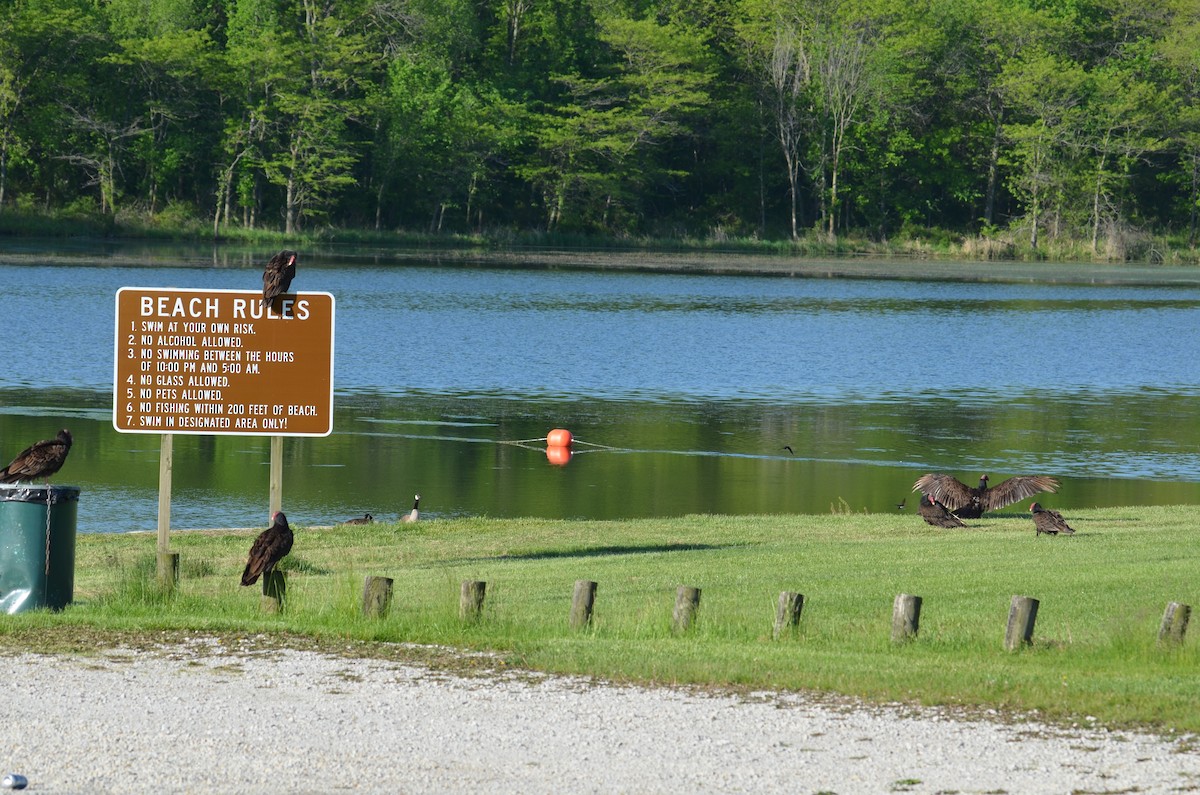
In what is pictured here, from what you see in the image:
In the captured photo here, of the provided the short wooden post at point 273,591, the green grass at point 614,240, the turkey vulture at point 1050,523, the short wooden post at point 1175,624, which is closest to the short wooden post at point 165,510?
the short wooden post at point 273,591

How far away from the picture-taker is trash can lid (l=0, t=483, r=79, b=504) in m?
12.1

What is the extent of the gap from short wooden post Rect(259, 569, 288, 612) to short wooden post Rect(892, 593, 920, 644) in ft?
14.4

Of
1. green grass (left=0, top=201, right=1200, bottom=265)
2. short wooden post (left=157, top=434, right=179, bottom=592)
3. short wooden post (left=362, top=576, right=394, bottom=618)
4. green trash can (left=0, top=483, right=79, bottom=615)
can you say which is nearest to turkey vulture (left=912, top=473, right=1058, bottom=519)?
short wooden post (left=157, top=434, right=179, bottom=592)

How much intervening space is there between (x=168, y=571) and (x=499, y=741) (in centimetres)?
533

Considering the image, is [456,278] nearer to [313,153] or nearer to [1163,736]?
[313,153]

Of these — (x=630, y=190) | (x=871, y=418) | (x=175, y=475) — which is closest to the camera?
(x=175, y=475)

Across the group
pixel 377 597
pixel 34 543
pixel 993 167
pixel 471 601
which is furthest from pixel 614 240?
pixel 471 601

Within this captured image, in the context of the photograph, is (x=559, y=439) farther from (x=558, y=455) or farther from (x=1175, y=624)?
(x=1175, y=624)

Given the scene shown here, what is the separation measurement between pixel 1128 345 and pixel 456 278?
31.0 m

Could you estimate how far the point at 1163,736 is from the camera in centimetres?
873

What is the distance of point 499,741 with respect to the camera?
859 centimetres

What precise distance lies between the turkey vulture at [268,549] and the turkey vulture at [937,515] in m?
9.20

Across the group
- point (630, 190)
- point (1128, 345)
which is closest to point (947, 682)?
point (1128, 345)

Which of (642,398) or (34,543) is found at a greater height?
(34,543)
